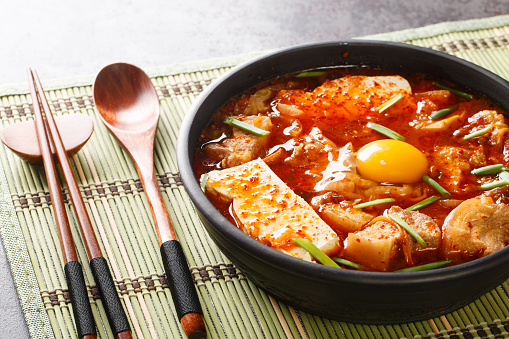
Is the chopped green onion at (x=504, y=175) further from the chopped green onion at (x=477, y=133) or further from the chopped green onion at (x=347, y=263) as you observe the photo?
the chopped green onion at (x=347, y=263)

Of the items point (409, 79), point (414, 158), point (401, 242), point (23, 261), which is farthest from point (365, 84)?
point (23, 261)

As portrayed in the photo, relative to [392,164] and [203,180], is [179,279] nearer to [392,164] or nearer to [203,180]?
[203,180]

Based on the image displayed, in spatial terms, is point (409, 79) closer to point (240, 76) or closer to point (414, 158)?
point (414, 158)

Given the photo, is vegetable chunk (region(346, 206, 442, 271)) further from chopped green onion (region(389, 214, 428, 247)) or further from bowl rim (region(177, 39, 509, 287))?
bowl rim (region(177, 39, 509, 287))

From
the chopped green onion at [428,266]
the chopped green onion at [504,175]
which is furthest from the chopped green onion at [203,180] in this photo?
the chopped green onion at [504,175]

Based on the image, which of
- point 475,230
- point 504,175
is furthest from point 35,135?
point 504,175

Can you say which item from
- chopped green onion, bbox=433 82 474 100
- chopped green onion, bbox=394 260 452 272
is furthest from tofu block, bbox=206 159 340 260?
chopped green onion, bbox=433 82 474 100
